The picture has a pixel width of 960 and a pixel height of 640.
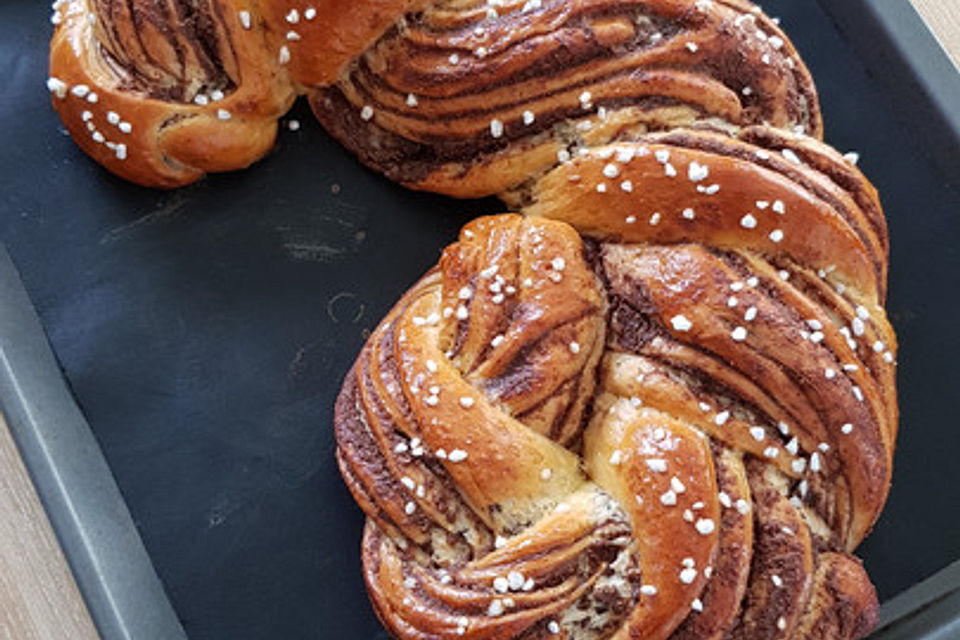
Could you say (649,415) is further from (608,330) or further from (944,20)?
(944,20)

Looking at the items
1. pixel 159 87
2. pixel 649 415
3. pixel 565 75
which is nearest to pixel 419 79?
pixel 565 75

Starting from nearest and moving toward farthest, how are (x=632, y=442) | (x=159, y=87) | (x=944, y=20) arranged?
(x=632, y=442), (x=159, y=87), (x=944, y=20)

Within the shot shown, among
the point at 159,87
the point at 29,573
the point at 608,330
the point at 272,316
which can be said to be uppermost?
the point at 159,87

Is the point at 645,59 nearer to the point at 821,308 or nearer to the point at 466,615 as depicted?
the point at 821,308

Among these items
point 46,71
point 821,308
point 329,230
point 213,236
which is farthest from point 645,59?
point 46,71

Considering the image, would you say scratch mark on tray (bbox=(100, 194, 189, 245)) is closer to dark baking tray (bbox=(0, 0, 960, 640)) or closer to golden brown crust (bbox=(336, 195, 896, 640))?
dark baking tray (bbox=(0, 0, 960, 640))

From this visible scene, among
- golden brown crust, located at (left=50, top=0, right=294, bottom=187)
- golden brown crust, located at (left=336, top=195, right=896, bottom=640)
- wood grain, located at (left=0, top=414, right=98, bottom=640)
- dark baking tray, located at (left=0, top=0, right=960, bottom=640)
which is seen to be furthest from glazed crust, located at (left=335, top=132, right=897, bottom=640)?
wood grain, located at (left=0, top=414, right=98, bottom=640)
